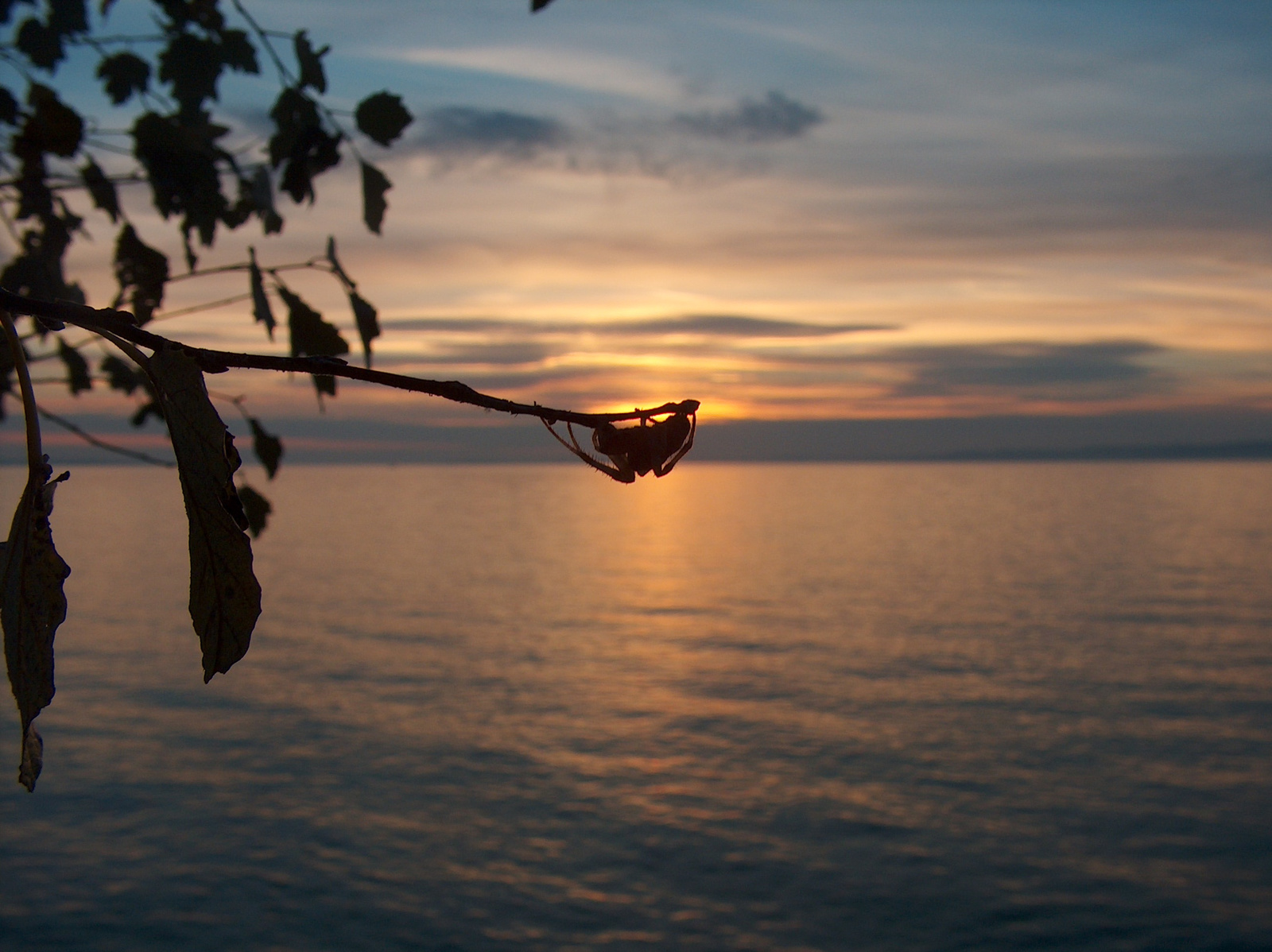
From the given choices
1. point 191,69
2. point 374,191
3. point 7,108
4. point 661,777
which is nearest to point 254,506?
point 374,191

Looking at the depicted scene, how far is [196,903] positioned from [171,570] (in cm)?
6717

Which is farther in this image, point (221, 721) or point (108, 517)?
point (108, 517)

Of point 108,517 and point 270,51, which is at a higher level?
point 270,51

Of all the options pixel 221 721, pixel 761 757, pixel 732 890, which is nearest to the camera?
pixel 732 890

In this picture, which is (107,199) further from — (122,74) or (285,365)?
(285,365)

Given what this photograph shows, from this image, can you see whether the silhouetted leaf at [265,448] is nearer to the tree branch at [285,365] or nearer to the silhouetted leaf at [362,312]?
the silhouetted leaf at [362,312]

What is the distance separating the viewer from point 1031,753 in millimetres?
30078

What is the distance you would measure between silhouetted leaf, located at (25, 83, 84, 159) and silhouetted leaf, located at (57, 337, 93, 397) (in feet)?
2.22

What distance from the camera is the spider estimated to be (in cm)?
57

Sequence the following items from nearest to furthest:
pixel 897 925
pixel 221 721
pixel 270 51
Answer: pixel 270 51 < pixel 897 925 < pixel 221 721

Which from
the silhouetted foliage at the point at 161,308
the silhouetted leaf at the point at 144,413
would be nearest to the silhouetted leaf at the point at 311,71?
the silhouetted foliage at the point at 161,308

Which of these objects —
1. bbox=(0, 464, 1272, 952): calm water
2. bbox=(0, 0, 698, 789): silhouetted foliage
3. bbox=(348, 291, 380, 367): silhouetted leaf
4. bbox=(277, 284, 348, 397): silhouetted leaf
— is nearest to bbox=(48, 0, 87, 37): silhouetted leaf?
bbox=(0, 0, 698, 789): silhouetted foliage

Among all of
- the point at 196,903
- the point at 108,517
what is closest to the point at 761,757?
the point at 196,903

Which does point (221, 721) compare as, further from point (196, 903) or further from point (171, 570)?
point (171, 570)
